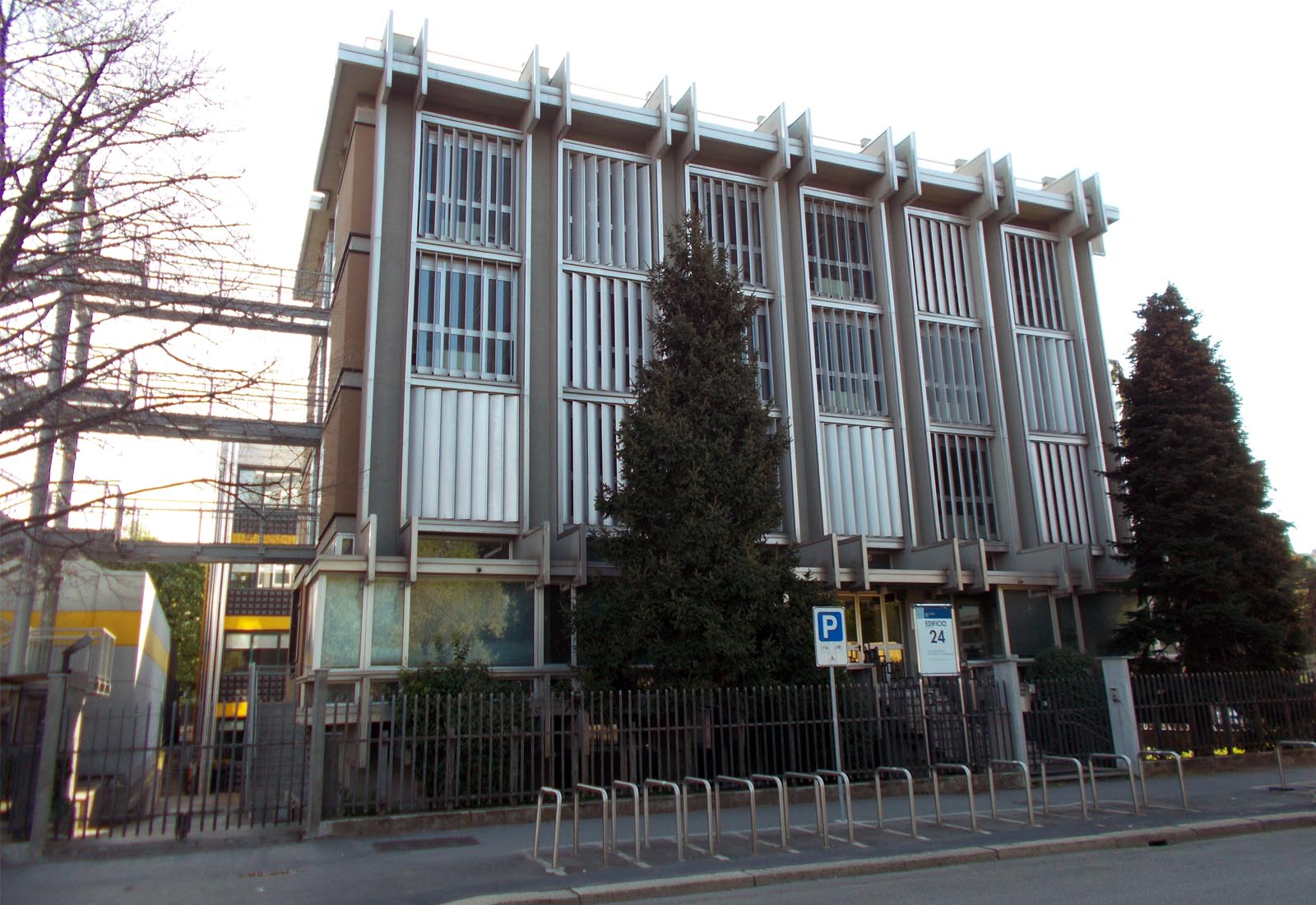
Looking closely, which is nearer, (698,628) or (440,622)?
(698,628)

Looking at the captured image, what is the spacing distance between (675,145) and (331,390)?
1066 cm

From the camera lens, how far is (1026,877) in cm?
912

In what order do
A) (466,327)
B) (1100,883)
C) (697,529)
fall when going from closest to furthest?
(1100,883) < (697,529) < (466,327)

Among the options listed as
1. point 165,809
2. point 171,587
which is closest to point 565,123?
point 165,809

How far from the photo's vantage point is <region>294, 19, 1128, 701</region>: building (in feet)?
65.1

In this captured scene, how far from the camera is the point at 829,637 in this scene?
13.1 meters

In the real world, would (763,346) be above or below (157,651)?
above

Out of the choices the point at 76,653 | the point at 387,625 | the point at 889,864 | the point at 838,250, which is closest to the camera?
the point at 889,864

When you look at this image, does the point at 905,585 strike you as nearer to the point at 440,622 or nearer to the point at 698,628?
the point at 698,628

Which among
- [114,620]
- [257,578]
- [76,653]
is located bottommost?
[76,653]

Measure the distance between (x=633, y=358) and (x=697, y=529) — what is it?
776 centimetres

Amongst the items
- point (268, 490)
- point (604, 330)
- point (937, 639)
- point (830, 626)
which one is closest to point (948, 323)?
point (604, 330)

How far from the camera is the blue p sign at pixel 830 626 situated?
13.1m

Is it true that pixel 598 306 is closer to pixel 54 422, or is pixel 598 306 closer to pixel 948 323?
pixel 948 323
